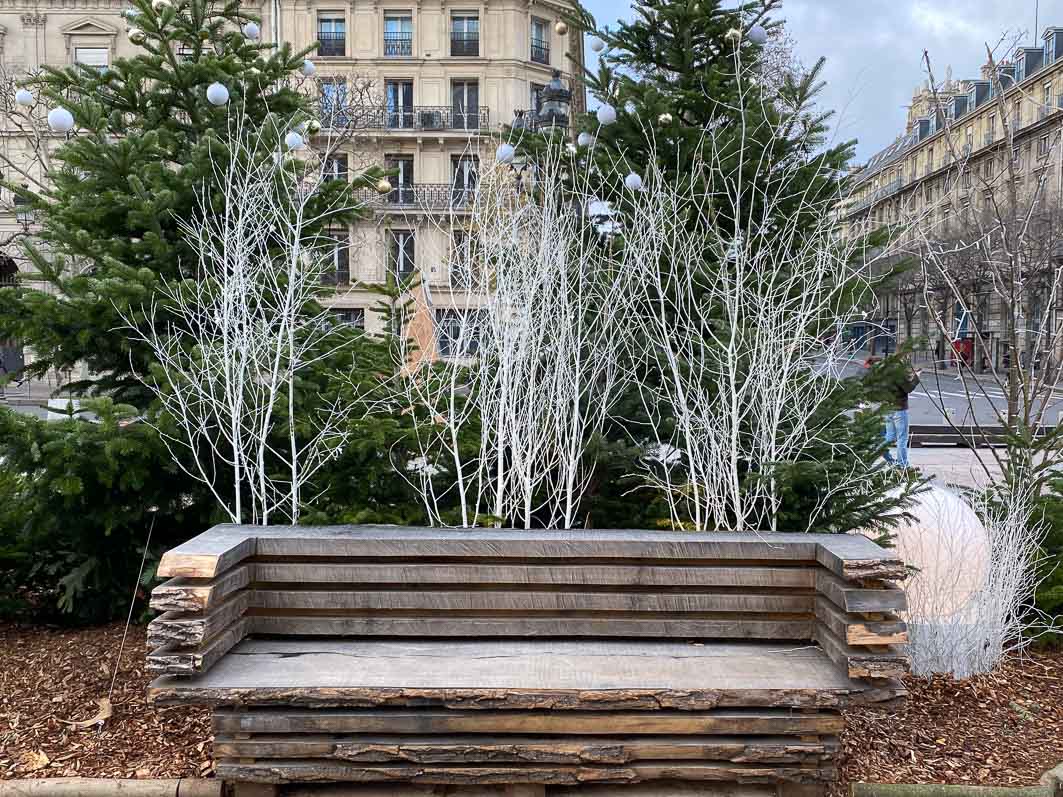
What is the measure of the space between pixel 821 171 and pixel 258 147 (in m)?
3.11

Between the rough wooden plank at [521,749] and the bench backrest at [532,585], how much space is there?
0.53 meters

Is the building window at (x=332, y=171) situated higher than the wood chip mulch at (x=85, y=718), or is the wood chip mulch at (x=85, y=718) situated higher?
the building window at (x=332, y=171)

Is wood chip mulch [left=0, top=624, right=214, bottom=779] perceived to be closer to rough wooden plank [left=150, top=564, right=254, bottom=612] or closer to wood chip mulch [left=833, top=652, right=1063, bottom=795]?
rough wooden plank [left=150, top=564, right=254, bottom=612]

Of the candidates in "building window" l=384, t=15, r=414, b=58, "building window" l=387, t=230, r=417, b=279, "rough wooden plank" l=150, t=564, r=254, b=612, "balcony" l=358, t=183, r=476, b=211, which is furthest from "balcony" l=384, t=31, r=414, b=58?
"rough wooden plank" l=150, t=564, r=254, b=612

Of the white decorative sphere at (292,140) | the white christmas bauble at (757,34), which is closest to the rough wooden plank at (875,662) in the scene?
the white decorative sphere at (292,140)

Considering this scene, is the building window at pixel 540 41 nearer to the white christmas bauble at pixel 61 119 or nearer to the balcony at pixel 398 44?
the balcony at pixel 398 44

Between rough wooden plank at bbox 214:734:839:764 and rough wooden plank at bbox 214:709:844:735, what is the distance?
4cm

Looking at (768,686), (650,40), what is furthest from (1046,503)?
(650,40)

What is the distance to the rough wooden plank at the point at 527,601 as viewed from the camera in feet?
10.2

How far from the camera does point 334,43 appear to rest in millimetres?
30406

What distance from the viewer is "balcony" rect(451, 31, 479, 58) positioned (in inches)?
1195

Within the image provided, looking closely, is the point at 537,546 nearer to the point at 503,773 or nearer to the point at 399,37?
the point at 503,773

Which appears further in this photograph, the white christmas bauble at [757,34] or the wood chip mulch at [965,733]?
the white christmas bauble at [757,34]

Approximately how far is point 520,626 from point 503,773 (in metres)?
0.60
